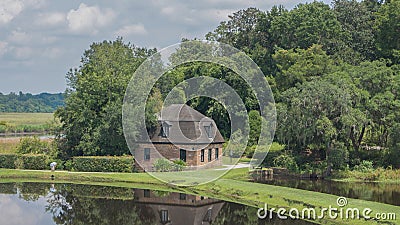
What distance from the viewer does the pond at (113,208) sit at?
81.5 ft

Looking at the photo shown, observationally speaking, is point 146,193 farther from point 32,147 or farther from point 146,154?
point 32,147

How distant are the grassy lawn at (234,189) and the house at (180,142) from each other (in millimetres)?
3345

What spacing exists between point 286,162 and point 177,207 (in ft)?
46.6

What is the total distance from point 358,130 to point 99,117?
65.9ft

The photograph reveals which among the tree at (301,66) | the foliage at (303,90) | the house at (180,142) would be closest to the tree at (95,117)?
the foliage at (303,90)

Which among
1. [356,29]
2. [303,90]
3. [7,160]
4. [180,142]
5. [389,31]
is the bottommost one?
[7,160]

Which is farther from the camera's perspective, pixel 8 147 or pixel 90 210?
pixel 8 147

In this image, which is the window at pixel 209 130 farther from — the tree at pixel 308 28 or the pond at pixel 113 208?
the tree at pixel 308 28

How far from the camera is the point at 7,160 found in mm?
41594

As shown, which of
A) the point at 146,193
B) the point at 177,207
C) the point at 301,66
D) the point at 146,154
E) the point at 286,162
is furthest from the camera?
the point at 301,66

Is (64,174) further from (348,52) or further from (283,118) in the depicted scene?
(348,52)

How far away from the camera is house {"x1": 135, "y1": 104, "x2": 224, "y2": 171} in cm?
3994

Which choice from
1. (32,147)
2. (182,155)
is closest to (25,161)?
(32,147)

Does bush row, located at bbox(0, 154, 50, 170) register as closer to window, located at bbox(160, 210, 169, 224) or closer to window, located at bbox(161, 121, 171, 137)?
window, located at bbox(161, 121, 171, 137)
